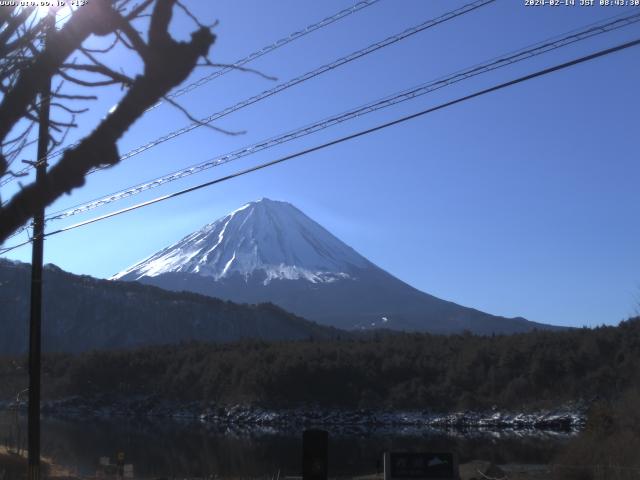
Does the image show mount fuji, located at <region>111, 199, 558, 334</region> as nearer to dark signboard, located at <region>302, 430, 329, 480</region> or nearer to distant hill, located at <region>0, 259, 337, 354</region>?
distant hill, located at <region>0, 259, 337, 354</region>

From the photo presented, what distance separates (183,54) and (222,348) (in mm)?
73246

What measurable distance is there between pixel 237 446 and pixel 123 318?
6486 cm

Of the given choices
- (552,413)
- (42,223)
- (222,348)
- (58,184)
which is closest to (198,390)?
(222,348)

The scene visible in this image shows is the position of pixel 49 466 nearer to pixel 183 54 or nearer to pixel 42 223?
pixel 42 223

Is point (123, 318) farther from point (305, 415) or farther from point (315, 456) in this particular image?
point (315, 456)

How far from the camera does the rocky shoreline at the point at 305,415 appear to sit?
5156 cm

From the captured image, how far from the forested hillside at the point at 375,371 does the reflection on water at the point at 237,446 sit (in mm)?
8642

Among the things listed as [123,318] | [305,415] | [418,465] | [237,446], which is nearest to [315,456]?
[418,465]

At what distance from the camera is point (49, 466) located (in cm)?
2489

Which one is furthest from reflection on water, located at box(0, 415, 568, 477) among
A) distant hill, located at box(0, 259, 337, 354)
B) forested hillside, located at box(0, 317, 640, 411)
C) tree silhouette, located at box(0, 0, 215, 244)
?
distant hill, located at box(0, 259, 337, 354)

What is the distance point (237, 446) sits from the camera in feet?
126

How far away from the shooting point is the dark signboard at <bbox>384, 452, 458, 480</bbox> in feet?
29.9

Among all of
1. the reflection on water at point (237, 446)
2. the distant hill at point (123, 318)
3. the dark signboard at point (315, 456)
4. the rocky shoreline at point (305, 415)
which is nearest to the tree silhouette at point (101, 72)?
the dark signboard at point (315, 456)

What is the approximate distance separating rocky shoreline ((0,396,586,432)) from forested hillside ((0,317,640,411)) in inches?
54.5
